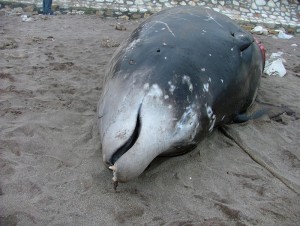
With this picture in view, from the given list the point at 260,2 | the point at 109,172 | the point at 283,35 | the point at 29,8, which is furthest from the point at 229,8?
the point at 109,172

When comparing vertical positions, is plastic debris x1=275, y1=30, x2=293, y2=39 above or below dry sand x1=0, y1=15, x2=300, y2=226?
below

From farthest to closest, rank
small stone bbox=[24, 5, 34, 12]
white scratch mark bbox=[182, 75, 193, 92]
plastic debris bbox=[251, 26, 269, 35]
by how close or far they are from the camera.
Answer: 1. small stone bbox=[24, 5, 34, 12]
2. plastic debris bbox=[251, 26, 269, 35]
3. white scratch mark bbox=[182, 75, 193, 92]

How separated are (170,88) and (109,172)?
2.52 ft

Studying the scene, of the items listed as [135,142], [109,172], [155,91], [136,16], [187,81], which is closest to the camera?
[135,142]

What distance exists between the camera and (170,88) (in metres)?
2.58

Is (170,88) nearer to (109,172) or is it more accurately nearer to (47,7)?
(109,172)

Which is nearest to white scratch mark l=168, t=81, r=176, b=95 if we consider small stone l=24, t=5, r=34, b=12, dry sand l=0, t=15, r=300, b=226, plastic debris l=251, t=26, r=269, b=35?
dry sand l=0, t=15, r=300, b=226

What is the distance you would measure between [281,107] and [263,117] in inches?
16.5

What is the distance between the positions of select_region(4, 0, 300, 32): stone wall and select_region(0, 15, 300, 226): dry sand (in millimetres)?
3986

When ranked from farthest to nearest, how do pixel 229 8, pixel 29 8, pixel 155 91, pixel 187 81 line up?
pixel 229 8, pixel 29 8, pixel 187 81, pixel 155 91

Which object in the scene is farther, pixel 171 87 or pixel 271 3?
pixel 271 3

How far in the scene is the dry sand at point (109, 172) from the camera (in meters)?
2.44

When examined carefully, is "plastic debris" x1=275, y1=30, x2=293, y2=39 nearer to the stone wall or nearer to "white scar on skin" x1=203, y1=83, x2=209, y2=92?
the stone wall

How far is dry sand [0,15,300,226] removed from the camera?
2439 millimetres
